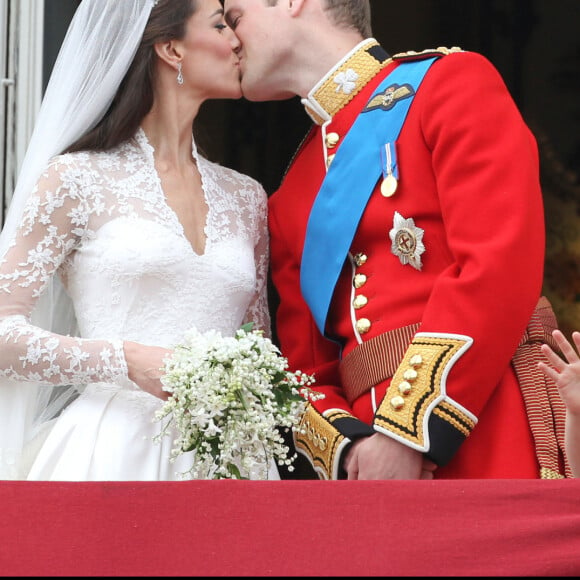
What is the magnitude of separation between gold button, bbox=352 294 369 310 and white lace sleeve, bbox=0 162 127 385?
1.65 feet

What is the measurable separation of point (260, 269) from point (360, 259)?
453 mm

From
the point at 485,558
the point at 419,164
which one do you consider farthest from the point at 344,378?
the point at 485,558

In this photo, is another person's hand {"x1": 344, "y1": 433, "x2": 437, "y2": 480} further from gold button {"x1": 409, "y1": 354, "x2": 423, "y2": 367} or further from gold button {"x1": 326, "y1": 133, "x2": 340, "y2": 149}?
gold button {"x1": 326, "y1": 133, "x2": 340, "y2": 149}

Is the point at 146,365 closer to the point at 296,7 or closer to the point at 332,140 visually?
the point at 332,140

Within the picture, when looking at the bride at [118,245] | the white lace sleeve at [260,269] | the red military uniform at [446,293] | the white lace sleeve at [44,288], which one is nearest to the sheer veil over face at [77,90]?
the bride at [118,245]

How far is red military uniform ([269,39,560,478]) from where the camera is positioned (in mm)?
2189

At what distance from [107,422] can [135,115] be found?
76 centimetres

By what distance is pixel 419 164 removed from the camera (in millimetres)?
2412

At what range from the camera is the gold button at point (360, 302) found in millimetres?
2430

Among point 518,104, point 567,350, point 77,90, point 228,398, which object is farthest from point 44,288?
point 518,104

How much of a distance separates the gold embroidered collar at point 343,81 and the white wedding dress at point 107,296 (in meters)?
0.36

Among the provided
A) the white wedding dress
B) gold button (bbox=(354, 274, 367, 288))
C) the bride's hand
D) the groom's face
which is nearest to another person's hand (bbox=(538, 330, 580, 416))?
gold button (bbox=(354, 274, 367, 288))

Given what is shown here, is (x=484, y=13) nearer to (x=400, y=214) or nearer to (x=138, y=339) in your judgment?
(x=400, y=214)

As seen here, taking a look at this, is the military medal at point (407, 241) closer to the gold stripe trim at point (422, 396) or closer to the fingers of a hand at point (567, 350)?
the gold stripe trim at point (422, 396)
